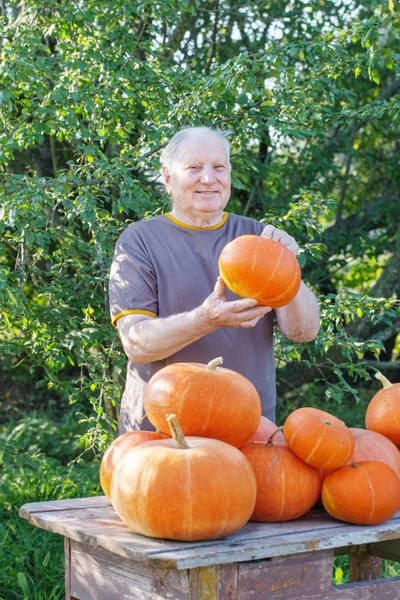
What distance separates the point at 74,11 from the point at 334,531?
338 cm

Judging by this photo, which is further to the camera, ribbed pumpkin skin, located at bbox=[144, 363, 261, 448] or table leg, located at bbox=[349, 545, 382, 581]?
table leg, located at bbox=[349, 545, 382, 581]

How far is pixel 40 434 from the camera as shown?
6875 millimetres

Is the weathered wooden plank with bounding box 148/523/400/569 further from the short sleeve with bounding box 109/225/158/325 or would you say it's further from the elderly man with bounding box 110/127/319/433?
the short sleeve with bounding box 109/225/158/325

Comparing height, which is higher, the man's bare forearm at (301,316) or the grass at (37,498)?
the man's bare forearm at (301,316)

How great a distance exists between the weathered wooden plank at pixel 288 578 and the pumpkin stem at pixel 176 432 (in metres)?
0.29

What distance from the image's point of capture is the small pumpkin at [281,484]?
2.08 meters

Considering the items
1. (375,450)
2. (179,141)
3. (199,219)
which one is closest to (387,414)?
(375,450)

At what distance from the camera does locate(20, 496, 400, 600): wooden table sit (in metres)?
1.82

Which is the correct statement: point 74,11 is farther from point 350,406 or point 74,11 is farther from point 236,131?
point 350,406

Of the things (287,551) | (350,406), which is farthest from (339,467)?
(350,406)

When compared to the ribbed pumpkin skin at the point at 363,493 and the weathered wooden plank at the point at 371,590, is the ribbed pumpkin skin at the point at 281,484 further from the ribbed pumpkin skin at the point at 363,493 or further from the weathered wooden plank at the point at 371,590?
the weathered wooden plank at the point at 371,590

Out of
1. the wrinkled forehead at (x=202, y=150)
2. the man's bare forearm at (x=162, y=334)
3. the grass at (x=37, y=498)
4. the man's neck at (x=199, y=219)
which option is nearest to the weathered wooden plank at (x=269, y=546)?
the man's bare forearm at (x=162, y=334)

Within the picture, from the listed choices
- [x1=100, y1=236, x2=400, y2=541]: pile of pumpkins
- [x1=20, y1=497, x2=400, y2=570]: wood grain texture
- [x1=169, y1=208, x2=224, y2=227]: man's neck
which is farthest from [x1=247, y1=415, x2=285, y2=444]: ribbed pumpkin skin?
[x1=169, y1=208, x2=224, y2=227]: man's neck

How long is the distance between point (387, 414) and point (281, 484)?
51 centimetres
